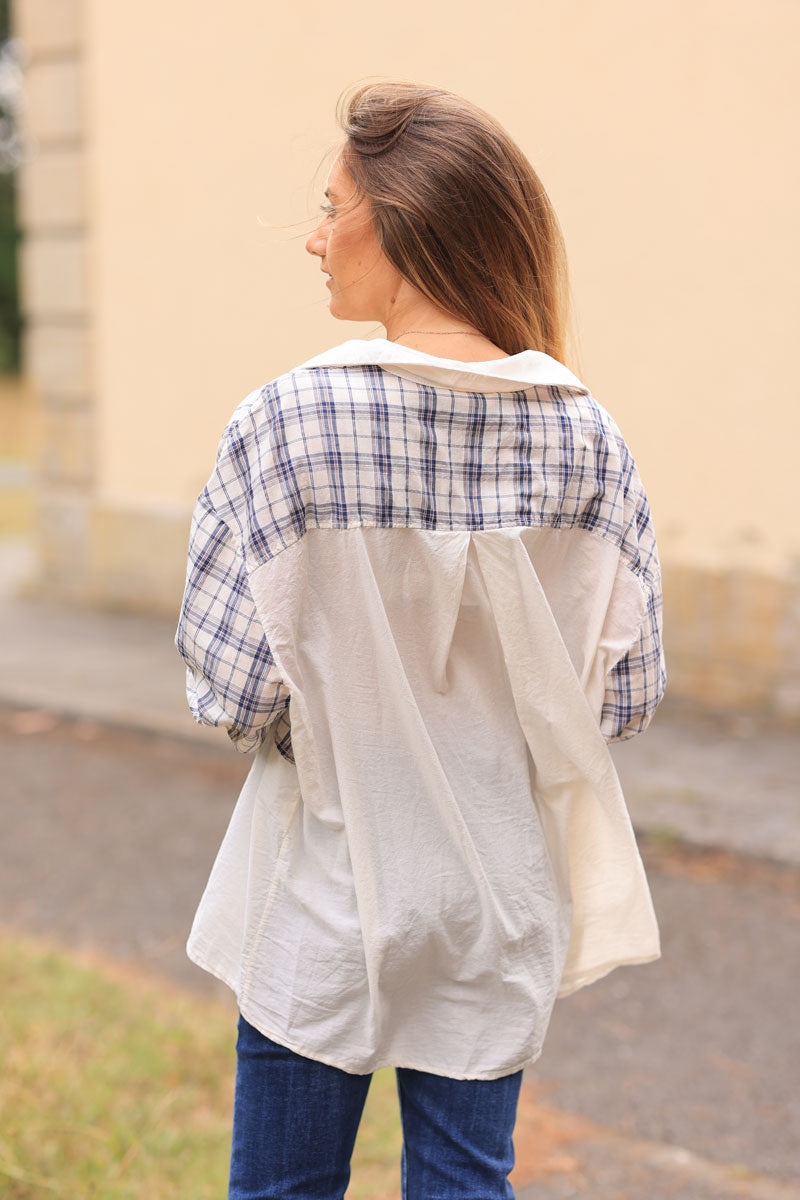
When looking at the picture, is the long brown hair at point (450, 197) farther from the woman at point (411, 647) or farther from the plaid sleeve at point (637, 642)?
the plaid sleeve at point (637, 642)

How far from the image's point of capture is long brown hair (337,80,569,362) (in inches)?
57.3

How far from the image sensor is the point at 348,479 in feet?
4.61

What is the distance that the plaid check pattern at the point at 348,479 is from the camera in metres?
1.39

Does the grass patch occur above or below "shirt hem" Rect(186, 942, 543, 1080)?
below

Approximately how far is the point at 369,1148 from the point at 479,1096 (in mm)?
1214

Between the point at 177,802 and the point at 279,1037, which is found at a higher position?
the point at 279,1037

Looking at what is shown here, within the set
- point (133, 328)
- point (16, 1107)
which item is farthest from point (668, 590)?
point (16, 1107)

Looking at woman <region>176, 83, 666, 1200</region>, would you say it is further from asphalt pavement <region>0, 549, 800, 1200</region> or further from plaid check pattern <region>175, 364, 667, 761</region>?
asphalt pavement <region>0, 549, 800, 1200</region>

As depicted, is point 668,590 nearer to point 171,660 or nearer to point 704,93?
point 704,93

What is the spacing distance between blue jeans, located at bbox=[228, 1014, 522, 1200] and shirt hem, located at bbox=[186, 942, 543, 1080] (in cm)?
1

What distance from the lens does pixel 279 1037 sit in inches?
58.9

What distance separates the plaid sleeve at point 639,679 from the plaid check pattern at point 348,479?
17 cm

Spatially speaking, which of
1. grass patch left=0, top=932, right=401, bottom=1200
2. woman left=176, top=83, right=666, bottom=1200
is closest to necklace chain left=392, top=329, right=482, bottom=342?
woman left=176, top=83, right=666, bottom=1200

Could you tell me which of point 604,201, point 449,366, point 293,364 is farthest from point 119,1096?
point 293,364
